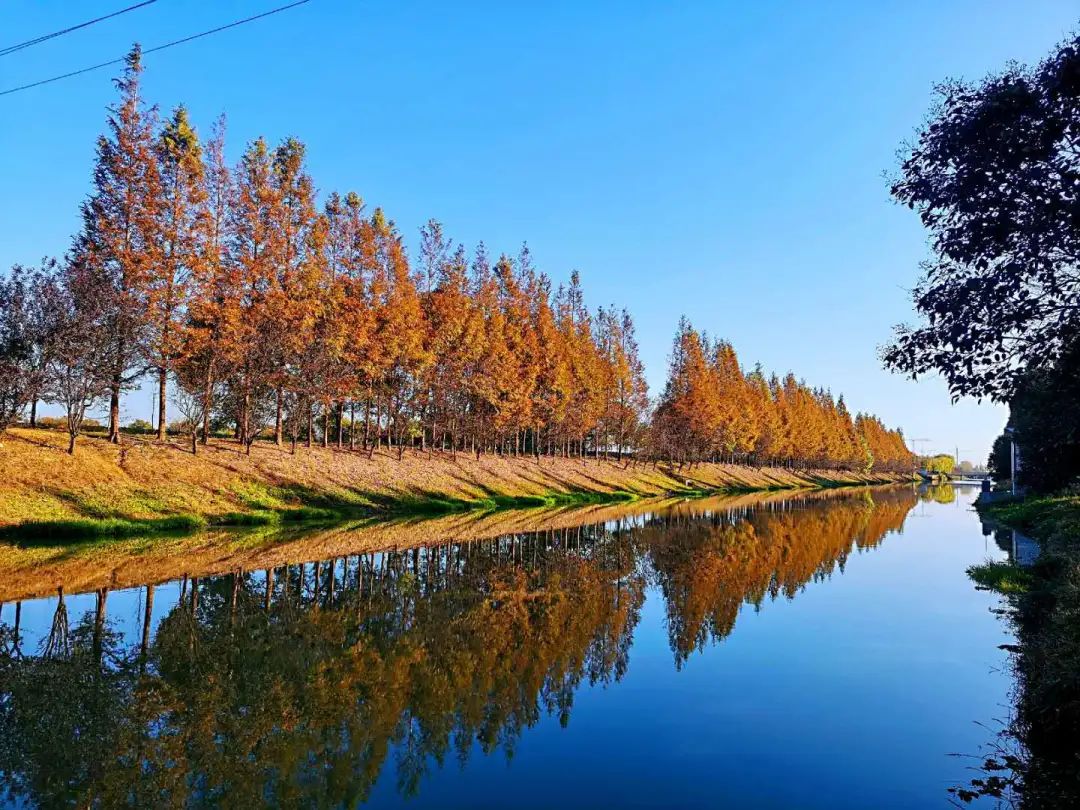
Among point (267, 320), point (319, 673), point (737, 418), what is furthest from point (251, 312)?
point (737, 418)

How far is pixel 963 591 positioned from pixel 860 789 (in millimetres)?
12886

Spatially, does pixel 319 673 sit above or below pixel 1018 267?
below

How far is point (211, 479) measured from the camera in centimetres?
2789

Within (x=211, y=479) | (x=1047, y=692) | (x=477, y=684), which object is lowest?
(x=477, y=684)

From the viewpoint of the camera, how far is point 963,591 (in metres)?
17.0

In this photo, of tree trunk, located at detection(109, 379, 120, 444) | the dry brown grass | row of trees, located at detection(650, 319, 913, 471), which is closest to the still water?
the dry brown grass

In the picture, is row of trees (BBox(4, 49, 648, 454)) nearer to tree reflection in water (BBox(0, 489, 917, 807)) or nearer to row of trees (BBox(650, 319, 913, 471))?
tree reflection in water (BBox(0, 489, 917, 807))

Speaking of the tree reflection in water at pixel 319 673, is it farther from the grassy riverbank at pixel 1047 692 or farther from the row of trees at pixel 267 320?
the row of trees at pixel 267 320

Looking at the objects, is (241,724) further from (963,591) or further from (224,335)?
(224,335)

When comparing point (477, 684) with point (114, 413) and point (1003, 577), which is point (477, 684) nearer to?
point (1003, 577)

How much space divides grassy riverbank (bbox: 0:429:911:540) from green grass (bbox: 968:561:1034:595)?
2290 cm

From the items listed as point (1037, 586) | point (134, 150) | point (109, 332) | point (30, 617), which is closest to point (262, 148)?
point (134, 150)

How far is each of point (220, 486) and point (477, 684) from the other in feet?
72.6

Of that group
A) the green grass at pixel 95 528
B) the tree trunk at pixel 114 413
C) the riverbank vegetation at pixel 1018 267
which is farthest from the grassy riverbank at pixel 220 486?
the riverbank vegetation at pixel 1018 267
